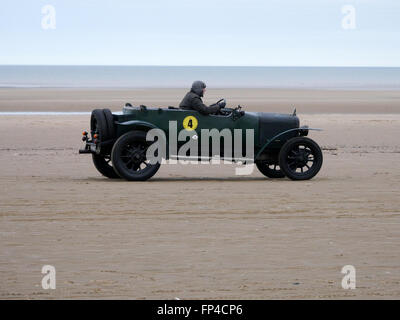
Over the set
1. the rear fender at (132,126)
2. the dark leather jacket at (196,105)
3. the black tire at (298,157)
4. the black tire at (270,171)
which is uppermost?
the dark leather jacket at (196,105)

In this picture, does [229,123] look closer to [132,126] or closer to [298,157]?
[298,157]

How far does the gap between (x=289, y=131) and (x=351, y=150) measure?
20.9 feet

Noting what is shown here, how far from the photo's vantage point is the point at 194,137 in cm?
1451

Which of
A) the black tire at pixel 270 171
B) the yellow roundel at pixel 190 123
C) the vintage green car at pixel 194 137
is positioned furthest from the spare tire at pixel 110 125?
the black tire at pixel 270 171

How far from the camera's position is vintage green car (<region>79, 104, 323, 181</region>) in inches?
565

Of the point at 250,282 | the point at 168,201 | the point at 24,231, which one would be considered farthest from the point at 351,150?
the point at 250,282

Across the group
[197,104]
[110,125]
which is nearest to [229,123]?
[197,104]

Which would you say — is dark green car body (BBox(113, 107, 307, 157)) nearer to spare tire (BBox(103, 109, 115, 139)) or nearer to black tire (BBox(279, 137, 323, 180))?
spare tire (BBox(103, 109, 115, 139))

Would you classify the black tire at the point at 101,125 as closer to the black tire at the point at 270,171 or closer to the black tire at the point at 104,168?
the black tire at the point at 104,168

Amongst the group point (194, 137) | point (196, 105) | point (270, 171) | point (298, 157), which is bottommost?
point (270, 171)

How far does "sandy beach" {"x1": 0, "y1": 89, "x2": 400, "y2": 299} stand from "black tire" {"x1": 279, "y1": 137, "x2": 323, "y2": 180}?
19 centimetres

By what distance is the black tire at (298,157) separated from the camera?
1470 cm

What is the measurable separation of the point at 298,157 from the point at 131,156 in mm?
2599

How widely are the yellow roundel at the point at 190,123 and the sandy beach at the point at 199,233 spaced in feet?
2.80
